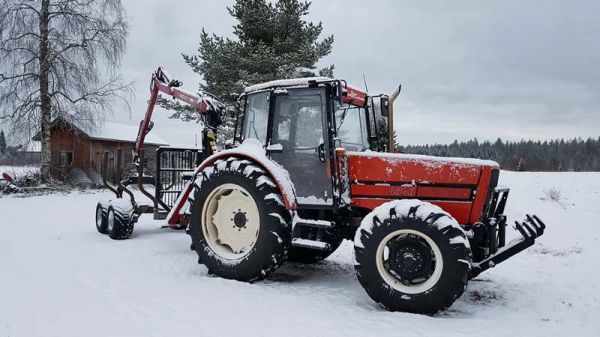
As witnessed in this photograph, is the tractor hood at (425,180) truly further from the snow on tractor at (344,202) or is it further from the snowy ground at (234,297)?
the snowy ground at (234,297)

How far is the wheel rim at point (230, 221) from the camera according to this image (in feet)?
19.7

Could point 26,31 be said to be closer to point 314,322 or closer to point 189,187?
point 189,187

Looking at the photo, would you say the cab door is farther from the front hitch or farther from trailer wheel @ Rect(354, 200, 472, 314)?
the front hitch

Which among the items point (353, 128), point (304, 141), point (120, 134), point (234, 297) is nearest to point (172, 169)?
point (304, 141)

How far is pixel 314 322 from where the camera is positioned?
4266 mm

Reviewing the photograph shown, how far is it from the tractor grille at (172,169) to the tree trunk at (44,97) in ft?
49.2

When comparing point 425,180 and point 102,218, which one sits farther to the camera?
point 102,218

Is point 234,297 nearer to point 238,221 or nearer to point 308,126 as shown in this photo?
point 238,221

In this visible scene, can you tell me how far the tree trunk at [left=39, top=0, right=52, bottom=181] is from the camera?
2166 cm

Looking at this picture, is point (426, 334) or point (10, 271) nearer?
point (426, 334)

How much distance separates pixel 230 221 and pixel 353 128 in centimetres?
201

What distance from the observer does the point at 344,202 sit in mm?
5645

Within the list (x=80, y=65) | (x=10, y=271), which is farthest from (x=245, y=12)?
(x=10, y=271)

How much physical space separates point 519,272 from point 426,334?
339cm
